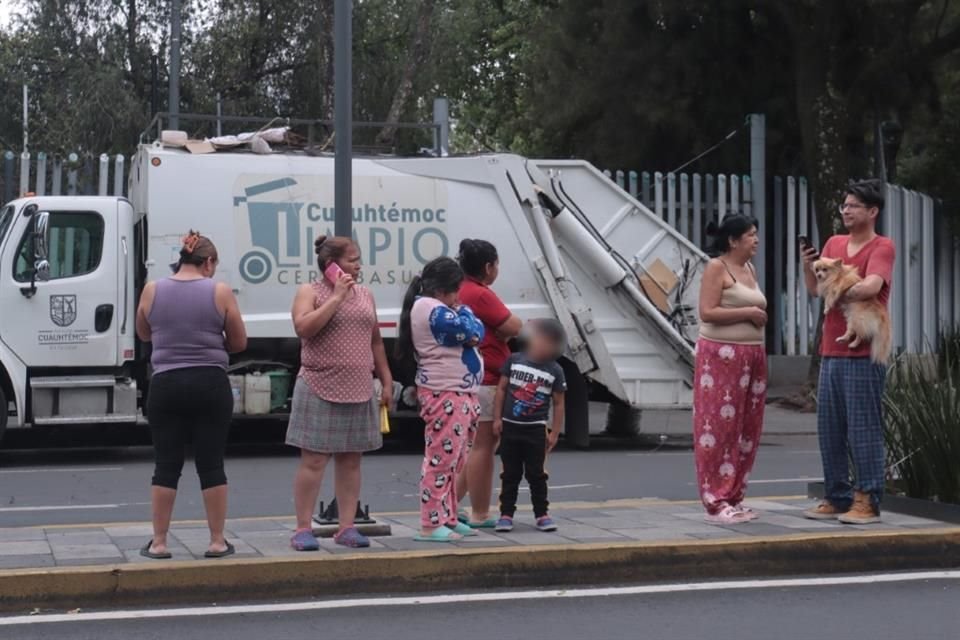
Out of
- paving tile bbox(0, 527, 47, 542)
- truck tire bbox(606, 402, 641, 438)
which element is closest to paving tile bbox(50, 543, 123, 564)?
paving tile bbox(0, 527, 47, 542)

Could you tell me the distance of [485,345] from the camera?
843 centimetres

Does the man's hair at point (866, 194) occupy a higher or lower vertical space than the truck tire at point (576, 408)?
higher

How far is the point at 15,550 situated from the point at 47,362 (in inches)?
251

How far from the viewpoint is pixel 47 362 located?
44.6 feet

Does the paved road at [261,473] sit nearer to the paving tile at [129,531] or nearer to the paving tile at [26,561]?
the paving tile at [129,531]

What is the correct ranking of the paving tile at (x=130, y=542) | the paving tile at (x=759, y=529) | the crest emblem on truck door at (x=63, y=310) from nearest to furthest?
the paving tile at (x=130, y=542), the paving tile at (x=759, y=529), the crest emblem on truck door at (x=63, y=310)

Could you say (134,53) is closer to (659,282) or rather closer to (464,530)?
(659,282)

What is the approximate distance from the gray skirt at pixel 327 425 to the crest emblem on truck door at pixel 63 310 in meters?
6.60

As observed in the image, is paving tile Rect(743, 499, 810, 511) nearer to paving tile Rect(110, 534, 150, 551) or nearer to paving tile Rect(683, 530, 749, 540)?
paving tile Rect(683, 530, 749, 540)

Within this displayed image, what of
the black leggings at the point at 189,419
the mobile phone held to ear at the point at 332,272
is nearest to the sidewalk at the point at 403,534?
the black leggings at the point at 189,419

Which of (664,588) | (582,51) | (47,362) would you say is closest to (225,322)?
(664,588)

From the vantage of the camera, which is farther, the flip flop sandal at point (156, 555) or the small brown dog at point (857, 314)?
the small brown dog at point (857, 314)

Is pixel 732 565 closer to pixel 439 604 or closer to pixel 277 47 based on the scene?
pixel 439 604

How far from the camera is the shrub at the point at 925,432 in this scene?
8.70 metres
